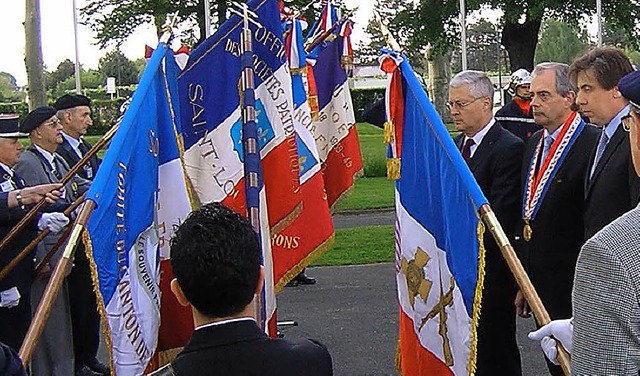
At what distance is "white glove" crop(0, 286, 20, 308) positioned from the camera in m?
4.84

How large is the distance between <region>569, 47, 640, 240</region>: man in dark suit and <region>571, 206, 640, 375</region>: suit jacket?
6.54 feet

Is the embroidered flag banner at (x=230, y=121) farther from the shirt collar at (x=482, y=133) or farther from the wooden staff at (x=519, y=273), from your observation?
the wooden staff at (x=519, y=273)

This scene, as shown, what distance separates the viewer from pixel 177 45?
5.23m

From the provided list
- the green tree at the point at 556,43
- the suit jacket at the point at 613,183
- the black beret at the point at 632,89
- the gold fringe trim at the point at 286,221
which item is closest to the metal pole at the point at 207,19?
the gold fringe trim at the point at 286,221

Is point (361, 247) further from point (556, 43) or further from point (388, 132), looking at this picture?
point (556, 43)

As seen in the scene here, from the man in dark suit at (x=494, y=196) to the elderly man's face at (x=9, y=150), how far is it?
271cm

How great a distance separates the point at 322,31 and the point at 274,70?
11.2ft

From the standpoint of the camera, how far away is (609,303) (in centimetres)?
167

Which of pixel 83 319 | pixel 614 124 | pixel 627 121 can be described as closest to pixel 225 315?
pixel 627 121

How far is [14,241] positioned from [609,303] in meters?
4.17

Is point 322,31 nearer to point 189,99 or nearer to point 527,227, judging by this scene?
point 189,99

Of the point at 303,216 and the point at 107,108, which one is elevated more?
the point at 107,108

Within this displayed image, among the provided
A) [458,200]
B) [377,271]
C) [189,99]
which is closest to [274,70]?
[189,99]

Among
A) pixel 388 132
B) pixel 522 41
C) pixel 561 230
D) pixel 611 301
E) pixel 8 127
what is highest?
pixel 522 41
